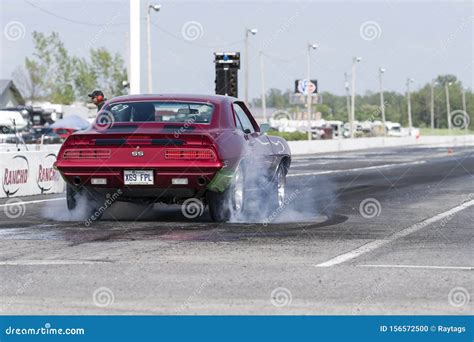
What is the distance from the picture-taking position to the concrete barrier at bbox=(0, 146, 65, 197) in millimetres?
20312

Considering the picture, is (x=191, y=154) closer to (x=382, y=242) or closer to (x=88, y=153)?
(x=88, y=153)

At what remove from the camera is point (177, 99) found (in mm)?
14328

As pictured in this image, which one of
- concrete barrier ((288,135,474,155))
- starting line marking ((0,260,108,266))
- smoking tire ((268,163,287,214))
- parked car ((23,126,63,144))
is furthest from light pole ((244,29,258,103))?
starting line marking ((0,260,108,266))

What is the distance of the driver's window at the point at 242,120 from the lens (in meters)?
14.8

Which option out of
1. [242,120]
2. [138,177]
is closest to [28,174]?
[242,120]

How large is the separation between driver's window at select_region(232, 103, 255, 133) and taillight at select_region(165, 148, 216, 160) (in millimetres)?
1529

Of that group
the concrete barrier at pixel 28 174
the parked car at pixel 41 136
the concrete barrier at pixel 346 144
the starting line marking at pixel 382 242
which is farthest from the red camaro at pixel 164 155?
the concrete barrier at pixel 346 144

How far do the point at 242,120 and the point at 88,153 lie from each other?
8.09 feet

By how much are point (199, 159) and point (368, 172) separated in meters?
19.0

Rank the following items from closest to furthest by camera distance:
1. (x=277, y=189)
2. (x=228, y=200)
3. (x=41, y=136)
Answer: (x=228, y=200), (x=277, y=189), (x=41, y=136)

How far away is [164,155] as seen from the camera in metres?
13.2

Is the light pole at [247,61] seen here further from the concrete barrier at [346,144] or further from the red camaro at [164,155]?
the red camaro at [164,155]

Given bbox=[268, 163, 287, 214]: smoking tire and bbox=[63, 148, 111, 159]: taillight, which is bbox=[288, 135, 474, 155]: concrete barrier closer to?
bbox=[268, 163, 287, 214]: smoking tire
